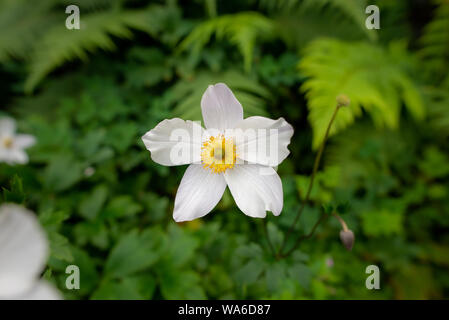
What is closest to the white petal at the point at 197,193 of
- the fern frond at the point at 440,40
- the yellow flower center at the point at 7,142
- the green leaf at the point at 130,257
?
the green leaf at the point at 130,257

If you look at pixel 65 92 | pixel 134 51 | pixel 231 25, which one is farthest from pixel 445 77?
pixel 65 92

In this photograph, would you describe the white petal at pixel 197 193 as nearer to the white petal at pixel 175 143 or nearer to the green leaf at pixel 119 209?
the white petal at pixel 175 143

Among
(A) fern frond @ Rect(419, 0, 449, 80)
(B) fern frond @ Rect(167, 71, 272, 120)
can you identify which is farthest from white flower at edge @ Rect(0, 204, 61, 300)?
(A) fern frond @ Rect(419, 0, 449, 80)

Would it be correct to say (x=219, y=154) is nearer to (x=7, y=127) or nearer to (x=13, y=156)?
(x=13, y=156)

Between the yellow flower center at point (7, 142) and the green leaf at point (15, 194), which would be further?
the yellow flower center at point (7, 142)

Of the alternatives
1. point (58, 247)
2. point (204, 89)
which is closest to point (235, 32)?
point (204, 89)

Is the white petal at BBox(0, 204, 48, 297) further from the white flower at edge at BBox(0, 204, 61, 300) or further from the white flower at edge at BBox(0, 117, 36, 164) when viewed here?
the white flower at edge at BBox(0, 117, 36, 164)
